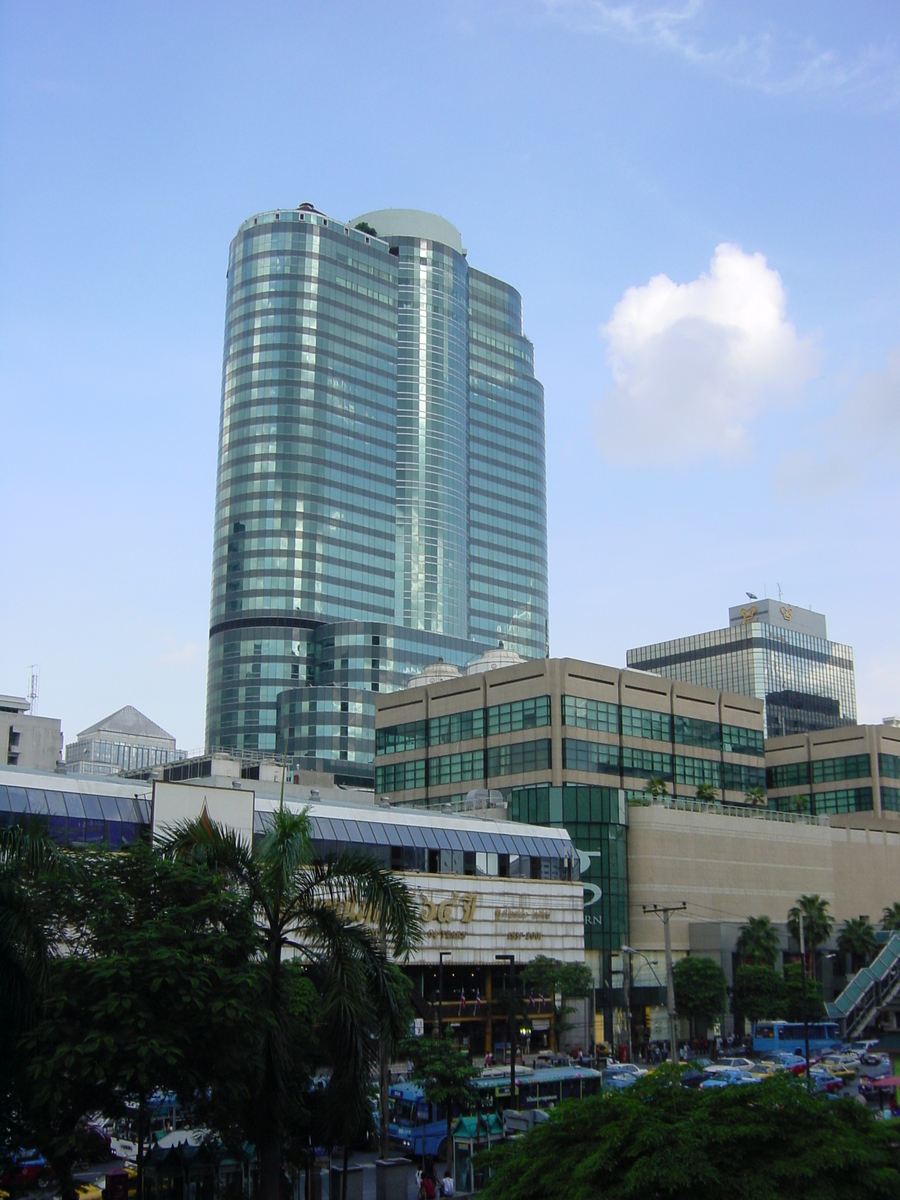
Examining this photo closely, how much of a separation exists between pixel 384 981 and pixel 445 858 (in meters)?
55.4

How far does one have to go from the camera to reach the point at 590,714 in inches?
4626

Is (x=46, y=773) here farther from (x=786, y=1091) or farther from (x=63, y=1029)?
(x=786, y=1091)

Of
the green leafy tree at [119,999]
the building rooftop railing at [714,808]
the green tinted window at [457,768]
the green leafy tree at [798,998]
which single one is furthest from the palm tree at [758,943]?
the green leafy tree at [119,999]

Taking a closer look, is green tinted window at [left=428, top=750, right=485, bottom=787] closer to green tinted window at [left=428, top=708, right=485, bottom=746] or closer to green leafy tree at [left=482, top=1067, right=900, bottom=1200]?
green tinted window at [left=428, top=708, right=485, bottom=746]

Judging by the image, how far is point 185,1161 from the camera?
110 feet

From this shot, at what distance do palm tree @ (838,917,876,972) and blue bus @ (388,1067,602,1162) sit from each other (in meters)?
59.5

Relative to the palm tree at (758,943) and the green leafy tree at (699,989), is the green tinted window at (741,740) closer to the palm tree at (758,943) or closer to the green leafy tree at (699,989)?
the palm tree at (758,943)

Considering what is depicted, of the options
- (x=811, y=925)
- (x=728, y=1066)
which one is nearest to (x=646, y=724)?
(x=811, y=925)

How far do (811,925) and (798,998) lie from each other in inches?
429

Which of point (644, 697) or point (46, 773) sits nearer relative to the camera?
point (46, 773)

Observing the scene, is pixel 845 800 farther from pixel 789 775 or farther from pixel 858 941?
pixel 858 941

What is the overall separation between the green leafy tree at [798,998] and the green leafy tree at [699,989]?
19.5ft

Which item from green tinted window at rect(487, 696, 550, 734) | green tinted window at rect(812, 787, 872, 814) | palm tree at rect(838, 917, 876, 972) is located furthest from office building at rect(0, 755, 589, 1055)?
green tinted window at rect(812, 787, 872, 814)

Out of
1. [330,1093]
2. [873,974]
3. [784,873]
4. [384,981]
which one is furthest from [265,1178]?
[784,873]
